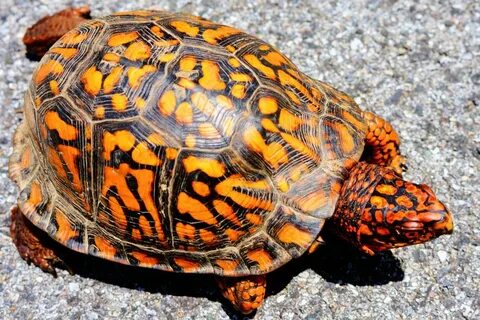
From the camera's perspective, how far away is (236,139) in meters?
3.12

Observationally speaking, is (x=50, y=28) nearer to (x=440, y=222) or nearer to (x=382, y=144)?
(x=382, y=144)

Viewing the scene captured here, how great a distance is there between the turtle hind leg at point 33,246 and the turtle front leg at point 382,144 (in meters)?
2.00

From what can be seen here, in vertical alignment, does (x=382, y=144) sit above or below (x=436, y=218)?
below

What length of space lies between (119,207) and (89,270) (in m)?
0.76

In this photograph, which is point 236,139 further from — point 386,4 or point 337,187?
point 386,4

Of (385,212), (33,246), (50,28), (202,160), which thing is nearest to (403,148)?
(385,212)

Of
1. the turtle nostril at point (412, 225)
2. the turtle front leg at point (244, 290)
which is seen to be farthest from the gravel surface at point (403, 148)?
the turtle nostril at point (412, 225)

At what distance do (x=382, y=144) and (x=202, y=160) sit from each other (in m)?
1.26

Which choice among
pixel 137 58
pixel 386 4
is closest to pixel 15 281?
pixel 137 58

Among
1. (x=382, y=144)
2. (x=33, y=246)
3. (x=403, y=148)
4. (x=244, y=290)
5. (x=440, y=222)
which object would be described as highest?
(x=440, y=222)

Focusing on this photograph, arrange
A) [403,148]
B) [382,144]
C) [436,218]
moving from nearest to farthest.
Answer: [436,218], [382,144], [403,148]

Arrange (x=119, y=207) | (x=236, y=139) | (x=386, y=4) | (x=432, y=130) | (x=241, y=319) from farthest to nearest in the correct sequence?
(x=386, y=4), (x=432, y=130), (x=241, y=319), (x=119, y=207), (x=236, y=139)

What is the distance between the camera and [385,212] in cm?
312

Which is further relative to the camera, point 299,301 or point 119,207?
point 299,301
